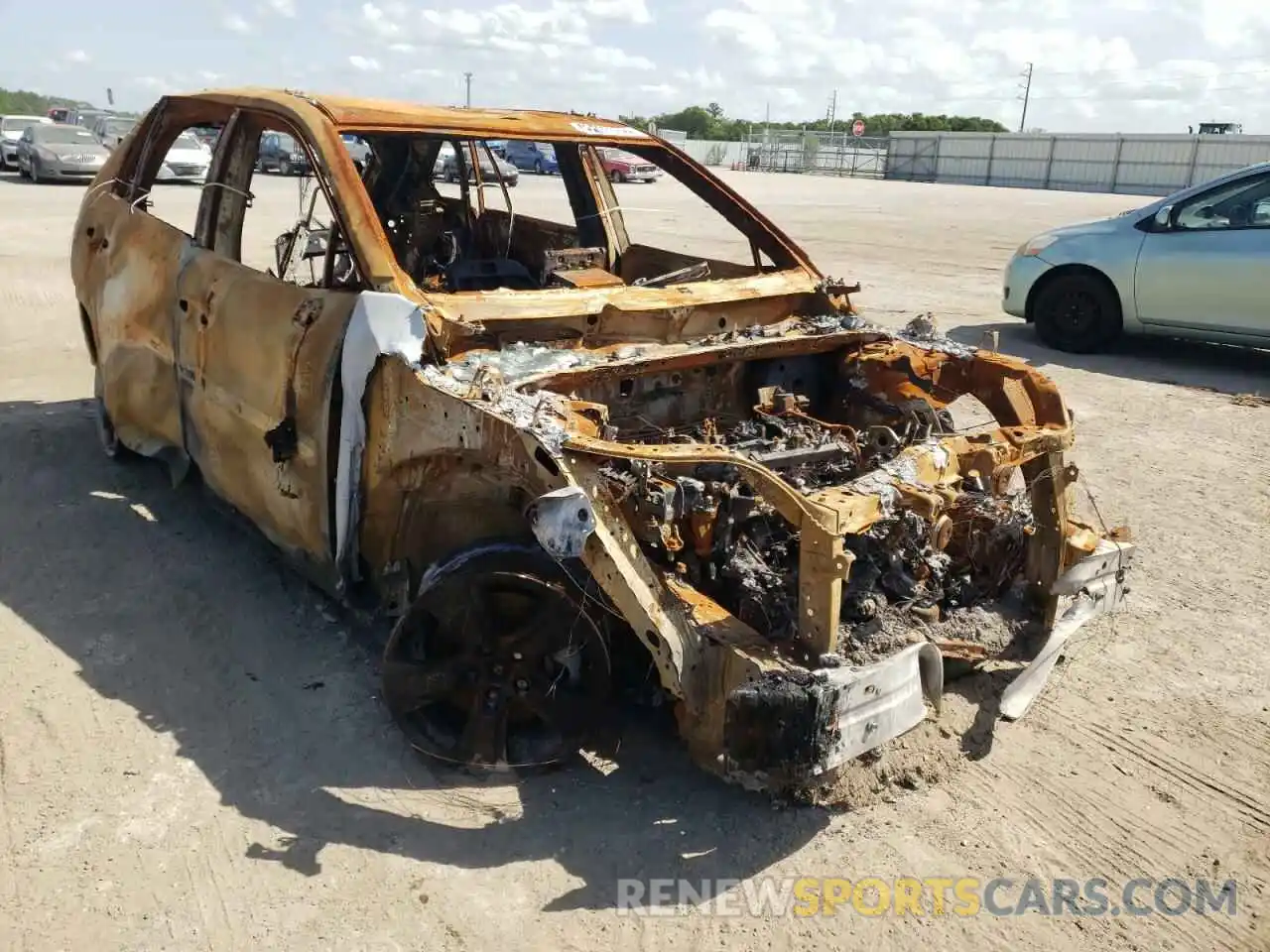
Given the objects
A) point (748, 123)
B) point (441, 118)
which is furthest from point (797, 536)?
point (748, 123)

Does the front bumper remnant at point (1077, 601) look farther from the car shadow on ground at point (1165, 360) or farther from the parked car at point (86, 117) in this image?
the parked car at point (86, 117)

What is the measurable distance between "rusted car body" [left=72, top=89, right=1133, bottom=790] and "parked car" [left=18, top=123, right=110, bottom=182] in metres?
19.3

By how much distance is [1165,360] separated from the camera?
29.7 ft

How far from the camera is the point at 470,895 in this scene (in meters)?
2.71

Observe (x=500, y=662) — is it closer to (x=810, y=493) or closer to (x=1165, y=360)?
(x=810, y=493)

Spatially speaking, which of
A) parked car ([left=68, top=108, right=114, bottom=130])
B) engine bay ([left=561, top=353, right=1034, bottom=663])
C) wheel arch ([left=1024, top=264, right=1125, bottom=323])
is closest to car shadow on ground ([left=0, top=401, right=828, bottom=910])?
engine bay ([left=561, top=353, right=1034, bottom=663])

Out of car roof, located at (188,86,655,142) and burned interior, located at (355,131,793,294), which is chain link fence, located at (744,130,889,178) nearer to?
burned interior, located at (355,131,793,294)

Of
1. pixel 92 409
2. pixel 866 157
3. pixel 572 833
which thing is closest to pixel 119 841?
pixel 572 833

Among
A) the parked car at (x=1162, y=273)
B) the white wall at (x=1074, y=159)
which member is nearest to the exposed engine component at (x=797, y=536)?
the parked car at (x=1162, y=273)

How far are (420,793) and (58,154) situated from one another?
2215 cm

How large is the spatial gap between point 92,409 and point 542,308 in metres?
4.07

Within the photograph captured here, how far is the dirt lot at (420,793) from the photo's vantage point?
2.66m

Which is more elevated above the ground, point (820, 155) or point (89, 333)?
point (820, 155)

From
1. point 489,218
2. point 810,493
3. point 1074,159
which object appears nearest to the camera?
point 810,493
